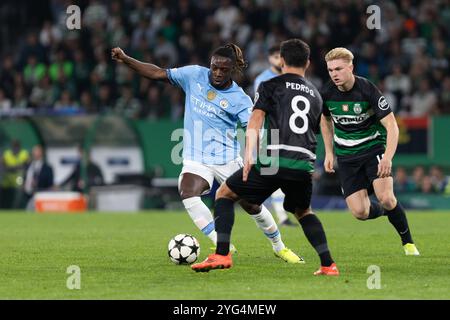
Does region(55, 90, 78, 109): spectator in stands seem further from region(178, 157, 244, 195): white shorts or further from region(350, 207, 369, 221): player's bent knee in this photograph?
region(350, 207, 369, 221): player's bent knee

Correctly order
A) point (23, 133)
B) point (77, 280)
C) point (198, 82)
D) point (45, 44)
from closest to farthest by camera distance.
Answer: point (77, 280) < point (198, 82) < point (23, 133) < point (45, 44)

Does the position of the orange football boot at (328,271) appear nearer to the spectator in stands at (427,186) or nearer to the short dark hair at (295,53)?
the short dark hair at (295,53)

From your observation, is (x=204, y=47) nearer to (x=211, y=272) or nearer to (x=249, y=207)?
(x=249, y=207)

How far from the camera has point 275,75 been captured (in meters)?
15.7

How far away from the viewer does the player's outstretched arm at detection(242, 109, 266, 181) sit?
29.8ft

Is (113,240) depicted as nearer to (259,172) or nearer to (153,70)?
(153,70)

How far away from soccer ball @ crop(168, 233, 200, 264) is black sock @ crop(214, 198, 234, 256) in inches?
47.1

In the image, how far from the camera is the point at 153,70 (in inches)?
434

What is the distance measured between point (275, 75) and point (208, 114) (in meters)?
4.57

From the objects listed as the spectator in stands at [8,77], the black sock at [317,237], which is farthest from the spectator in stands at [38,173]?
the black sock at [317,237]

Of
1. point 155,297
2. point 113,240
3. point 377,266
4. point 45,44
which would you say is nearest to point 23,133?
point 45,44
